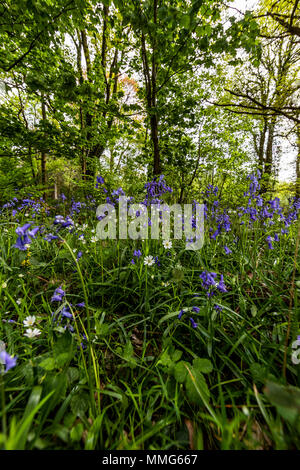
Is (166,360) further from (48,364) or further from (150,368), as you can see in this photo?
(48,364)

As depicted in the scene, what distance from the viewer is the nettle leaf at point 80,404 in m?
0.88

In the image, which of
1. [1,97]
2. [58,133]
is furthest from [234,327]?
[1,97]

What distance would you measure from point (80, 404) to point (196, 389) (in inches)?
23.8

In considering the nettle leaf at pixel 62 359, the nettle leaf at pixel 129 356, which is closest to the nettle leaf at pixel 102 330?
the nettle leaf at pixel 129 356

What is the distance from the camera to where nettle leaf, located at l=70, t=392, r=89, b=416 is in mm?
881

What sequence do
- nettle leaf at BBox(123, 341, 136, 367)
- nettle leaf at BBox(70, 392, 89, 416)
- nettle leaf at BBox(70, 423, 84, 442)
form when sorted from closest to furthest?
nettle leaf at BBox(70, 423, 84, 442)
nettle leaf at BBox(70, 392, 89, 416)
nettle leaf at BBox(123, 341, 136, 367)

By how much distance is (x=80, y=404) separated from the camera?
911 millimetres

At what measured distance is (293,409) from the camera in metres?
0.67

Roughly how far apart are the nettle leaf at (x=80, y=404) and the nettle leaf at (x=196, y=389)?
535 mm

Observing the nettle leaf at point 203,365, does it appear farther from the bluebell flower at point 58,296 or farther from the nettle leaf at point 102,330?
the bluebell flower at point 58,296

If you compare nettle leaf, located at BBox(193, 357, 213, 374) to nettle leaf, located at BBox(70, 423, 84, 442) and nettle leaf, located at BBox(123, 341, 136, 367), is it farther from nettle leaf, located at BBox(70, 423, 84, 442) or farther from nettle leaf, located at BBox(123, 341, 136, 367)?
nettle leaf, located at BBox(70, 423, 84, 442)

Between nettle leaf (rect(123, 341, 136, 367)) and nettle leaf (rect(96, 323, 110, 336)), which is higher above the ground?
nettle leaf (rect(96, 323, 110, 336))

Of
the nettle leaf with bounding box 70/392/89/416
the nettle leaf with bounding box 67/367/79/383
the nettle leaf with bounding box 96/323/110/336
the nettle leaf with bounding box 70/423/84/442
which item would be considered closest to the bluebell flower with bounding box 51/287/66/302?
the nettle leaf with bounding box 96/323/110/336

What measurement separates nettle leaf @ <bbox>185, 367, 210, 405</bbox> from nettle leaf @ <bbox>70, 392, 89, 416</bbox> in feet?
1.75
